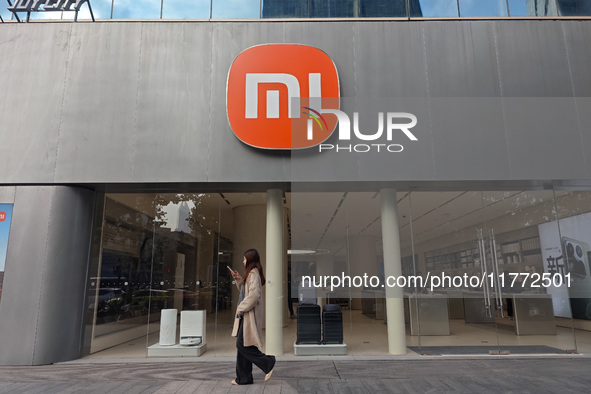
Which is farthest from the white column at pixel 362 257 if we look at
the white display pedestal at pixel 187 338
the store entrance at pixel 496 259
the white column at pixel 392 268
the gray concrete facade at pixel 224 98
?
the white display pedestal at pixel 187 338

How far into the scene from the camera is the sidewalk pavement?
16.3ft

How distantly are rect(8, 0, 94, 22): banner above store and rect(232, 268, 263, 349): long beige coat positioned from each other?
6.43m

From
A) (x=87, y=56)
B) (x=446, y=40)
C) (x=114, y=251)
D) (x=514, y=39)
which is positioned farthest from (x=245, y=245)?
(x=514, y=39)

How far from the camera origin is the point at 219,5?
8.12m

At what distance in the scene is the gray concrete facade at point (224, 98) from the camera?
7.25 meters

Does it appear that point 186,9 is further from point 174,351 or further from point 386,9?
point 174,351

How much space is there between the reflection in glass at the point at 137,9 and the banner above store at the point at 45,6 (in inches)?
20.3

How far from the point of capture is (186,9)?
809 centimetres

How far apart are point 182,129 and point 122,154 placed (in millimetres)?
1180

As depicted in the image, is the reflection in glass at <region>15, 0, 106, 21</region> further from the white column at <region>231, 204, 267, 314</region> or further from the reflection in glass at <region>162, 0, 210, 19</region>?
the white column at <region>231, 204, 267, 314</region>

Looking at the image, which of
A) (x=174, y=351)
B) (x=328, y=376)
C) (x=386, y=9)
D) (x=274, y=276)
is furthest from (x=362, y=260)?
(x=386, y=9)

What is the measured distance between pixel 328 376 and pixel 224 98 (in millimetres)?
5114

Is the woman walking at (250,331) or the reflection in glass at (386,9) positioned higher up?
the reflection in glass at (386,9)

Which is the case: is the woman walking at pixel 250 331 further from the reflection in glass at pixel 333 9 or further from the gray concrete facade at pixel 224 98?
the reflection in glass at pixel 333 9
